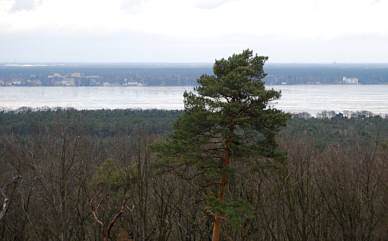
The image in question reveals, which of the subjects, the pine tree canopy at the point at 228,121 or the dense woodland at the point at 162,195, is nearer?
the pine tree canopy at the point at 228,121

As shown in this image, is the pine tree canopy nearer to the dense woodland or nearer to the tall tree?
the tall tree

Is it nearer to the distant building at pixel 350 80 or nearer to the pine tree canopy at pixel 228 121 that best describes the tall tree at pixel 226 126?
the pine tree canopy at pixel 228 121

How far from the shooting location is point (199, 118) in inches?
314

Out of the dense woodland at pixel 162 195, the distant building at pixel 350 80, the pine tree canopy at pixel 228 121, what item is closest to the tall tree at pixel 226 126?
the pine tree canopy at pixel 228 121

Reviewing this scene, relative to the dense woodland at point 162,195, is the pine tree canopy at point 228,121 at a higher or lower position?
higher

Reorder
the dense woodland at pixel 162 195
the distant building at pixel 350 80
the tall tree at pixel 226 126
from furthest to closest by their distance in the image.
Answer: the distant building at pixel 350 80 → the dense woodland at pixel 162 195 → the tall tree at pixel 226 126

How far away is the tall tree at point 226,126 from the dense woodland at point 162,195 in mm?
395

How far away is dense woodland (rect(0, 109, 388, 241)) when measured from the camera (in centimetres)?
817

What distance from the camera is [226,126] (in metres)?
7.95

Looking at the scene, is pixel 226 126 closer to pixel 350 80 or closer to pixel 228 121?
pixel 228 121

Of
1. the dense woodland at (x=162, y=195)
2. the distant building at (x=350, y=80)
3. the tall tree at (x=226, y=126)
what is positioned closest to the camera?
the tall tree at (x=226, y=126)

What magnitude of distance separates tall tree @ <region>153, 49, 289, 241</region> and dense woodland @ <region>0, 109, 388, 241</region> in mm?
395

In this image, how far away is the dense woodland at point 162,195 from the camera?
817 centimetres

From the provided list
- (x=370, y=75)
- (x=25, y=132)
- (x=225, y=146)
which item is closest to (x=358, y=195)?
(x=225, y=146)
